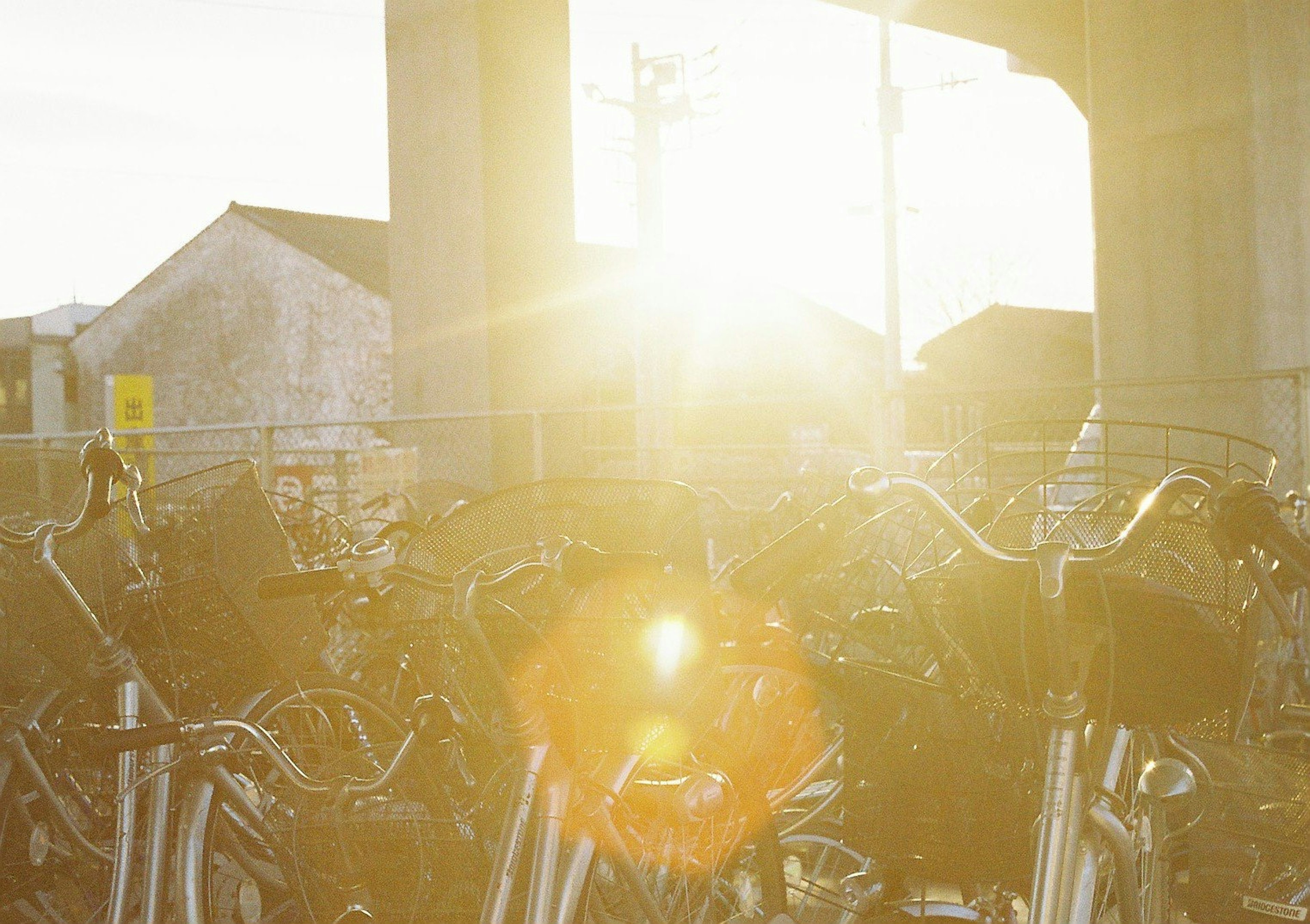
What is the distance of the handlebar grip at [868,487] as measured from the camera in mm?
1735

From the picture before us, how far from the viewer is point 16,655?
3242 millimetres

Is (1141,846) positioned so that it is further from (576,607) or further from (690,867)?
(576,607)

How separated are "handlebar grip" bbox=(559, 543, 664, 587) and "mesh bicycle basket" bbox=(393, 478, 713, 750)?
65mm

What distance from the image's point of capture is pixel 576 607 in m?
1.96

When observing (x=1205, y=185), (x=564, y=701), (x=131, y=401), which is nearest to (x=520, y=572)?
(x=564, y=701)

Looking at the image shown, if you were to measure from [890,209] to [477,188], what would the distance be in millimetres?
16060

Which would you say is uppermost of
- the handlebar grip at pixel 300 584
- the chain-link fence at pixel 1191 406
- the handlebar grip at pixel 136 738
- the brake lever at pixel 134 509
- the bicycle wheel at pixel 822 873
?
the chain-link fence at pixel 1191 406

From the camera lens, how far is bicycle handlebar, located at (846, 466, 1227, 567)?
1.71m

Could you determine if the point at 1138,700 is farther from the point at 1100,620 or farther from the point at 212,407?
the point at 212,407

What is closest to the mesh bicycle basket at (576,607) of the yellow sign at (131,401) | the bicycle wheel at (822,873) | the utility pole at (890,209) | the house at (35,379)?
the bicycle wheel at (822,873)

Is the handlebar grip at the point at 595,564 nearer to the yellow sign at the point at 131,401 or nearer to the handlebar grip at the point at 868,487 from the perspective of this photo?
the handlebar grip at the point at 868,487

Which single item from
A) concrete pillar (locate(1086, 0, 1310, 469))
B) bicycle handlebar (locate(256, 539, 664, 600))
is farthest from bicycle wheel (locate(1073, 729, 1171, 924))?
concrete pillar (locate(1086, 0, 1310, 469))

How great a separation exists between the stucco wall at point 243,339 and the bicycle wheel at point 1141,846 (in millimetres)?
21017

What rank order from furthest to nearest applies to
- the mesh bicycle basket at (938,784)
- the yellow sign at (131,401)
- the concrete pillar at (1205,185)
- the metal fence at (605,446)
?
the yellow sign at (131,401)
the concrete pillar at (1205,185)
the metal fence at (605,446)
the mesh bicycle basket at (938,784)
